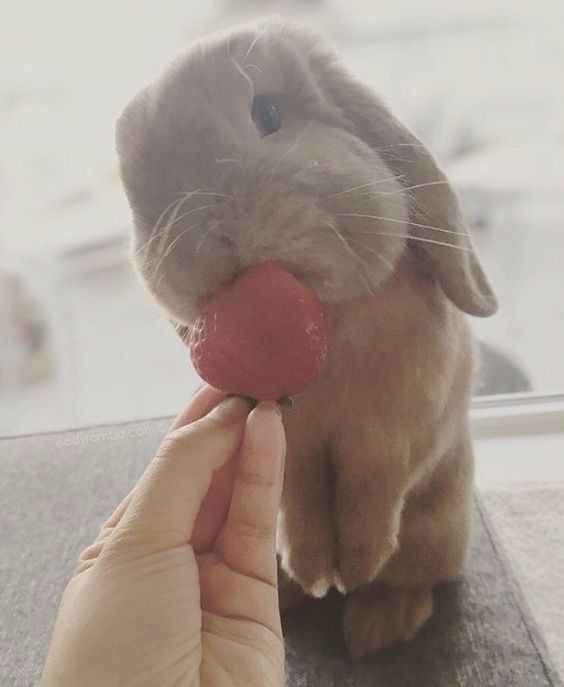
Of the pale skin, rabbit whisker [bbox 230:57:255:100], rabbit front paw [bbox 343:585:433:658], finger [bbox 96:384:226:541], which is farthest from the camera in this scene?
rabbit front paw [bbox 343:585:433:658]

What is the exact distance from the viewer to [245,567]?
2.45 ft

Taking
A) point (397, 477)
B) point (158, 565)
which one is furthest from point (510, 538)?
point (158, 565)

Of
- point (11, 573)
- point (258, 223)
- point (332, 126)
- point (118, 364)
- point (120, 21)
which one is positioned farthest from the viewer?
point (118, 364)

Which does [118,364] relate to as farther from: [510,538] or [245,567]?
[245,567]

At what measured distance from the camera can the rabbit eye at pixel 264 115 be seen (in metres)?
0.75

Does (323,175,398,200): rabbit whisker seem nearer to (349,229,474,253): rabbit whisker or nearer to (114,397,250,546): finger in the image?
(349,229,474,253): rabbit whisker

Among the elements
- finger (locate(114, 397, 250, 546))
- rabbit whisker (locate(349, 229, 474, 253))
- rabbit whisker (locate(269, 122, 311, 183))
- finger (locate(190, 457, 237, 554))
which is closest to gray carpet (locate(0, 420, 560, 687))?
finger (locate(190, 457, 237, 554))

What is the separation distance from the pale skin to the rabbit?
0.13m

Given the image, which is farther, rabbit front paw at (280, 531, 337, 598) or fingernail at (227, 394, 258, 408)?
rabbit front paw at (280, 531, 337, 598)

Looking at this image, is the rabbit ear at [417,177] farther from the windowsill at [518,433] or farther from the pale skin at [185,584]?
the windowsill at [518,433]

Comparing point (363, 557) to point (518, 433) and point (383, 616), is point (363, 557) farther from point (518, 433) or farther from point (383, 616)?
point (518, 433)

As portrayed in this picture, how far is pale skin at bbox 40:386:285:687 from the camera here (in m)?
0.64

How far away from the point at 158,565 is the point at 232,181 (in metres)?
0.33

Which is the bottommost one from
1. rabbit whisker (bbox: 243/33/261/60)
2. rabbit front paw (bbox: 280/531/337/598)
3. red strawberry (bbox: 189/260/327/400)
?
rabbit front paw (bbox: 280/531/337/598)
